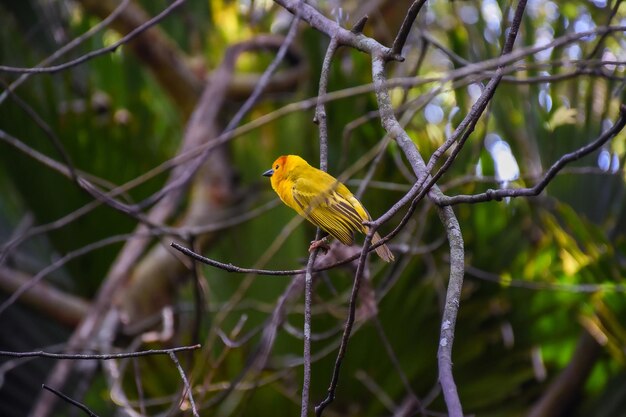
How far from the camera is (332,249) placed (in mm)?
2613

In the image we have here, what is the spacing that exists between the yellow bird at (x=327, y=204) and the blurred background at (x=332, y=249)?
24 cm

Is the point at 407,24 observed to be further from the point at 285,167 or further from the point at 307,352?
the point at 285,167

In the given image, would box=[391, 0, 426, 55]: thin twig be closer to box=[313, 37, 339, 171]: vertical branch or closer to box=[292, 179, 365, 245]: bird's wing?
box=[313, 37, 339, 171]: vertical branch

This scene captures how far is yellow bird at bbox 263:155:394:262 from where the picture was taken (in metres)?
2.38

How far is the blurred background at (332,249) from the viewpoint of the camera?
3199 millimetres

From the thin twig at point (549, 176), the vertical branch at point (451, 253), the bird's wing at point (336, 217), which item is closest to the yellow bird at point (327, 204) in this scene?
the bird's wing at point (336, 217)

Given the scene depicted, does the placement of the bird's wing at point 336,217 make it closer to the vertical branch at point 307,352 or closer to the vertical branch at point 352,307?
the vertical branch at point 307,352

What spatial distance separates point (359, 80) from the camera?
13.0ft

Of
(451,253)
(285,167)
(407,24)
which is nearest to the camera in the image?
(451,253)

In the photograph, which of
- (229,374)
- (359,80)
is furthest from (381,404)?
(359,80)

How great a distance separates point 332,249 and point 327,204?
22 centimetres

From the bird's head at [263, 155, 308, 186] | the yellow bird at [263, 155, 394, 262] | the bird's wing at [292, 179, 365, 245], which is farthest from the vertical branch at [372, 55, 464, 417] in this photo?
the bird's head at [263, 155, 308, 186]

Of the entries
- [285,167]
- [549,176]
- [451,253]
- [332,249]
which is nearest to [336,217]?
[332,249]

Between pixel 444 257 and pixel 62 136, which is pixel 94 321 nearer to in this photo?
pixel 62 136
